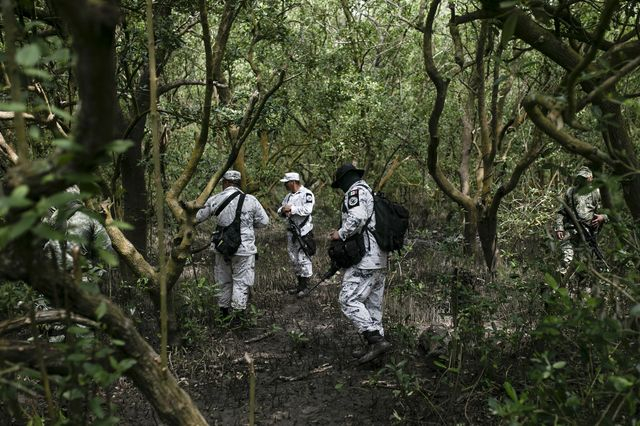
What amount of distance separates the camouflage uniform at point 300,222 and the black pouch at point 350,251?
3.12 m

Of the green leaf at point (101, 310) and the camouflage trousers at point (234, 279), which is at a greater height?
the green leaf at point (101, 310)

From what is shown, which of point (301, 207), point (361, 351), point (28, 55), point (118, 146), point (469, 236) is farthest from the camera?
point (301, 207)

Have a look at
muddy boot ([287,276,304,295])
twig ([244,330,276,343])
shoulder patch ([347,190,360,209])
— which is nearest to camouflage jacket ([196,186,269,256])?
twig ([244,330,276,343])

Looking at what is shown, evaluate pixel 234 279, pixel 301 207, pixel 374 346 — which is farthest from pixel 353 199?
pixel 301 207

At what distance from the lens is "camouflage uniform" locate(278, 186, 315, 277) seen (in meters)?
7.95

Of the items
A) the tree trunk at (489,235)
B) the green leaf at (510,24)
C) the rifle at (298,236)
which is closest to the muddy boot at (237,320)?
the rifle at (298,236)

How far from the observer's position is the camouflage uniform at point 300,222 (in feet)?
26.1

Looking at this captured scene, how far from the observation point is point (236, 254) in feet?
19.9

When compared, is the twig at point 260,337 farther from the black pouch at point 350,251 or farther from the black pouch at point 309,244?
the black pouch at point 309,244

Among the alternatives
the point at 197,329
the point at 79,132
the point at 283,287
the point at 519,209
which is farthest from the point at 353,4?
the point at 79,132

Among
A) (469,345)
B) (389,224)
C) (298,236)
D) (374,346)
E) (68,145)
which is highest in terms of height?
(68,145)

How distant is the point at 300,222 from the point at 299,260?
55 cm

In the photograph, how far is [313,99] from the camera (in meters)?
8.95

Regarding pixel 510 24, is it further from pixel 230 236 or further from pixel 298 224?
pixel 298 224
